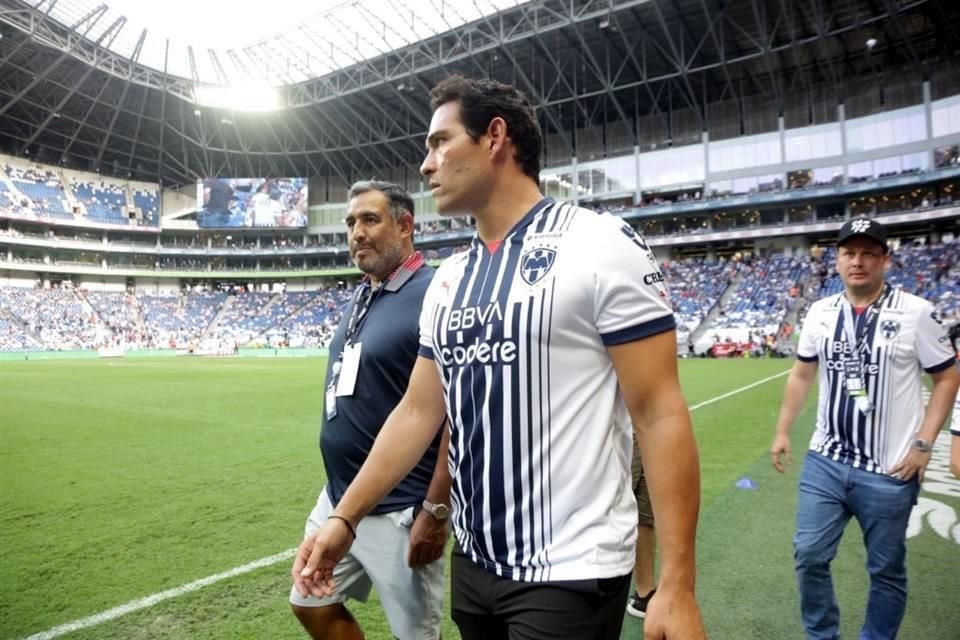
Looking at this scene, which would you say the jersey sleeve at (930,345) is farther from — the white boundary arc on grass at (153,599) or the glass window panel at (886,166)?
the glass window panel at (886,166)

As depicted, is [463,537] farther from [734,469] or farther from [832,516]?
[734,469]

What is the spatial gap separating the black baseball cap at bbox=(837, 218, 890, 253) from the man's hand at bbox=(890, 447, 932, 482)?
1054 mm

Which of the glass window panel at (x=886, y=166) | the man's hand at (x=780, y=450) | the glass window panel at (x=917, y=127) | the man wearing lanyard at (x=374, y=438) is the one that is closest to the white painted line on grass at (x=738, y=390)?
the man's hand at (x=780, y=450)

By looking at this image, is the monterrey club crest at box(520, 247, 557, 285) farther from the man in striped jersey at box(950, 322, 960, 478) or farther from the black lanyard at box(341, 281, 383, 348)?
the man in striped jersey at box(950, 322, 960, 478)

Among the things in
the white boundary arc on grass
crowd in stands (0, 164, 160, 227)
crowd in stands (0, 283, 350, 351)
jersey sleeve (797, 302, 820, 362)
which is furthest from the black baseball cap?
crowd in stands (0, 164, 160, 227)

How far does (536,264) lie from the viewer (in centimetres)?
156

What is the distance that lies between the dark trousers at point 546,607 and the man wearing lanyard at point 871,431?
2111mm

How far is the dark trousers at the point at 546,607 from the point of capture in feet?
4.67

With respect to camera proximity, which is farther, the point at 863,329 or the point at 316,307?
the point at 316,307

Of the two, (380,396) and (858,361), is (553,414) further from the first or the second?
(858,361)

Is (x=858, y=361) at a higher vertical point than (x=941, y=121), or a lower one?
lower

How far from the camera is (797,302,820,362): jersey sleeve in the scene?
3.48 metres

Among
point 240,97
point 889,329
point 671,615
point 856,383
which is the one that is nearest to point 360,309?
point 671,615

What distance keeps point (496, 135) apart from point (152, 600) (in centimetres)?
374
